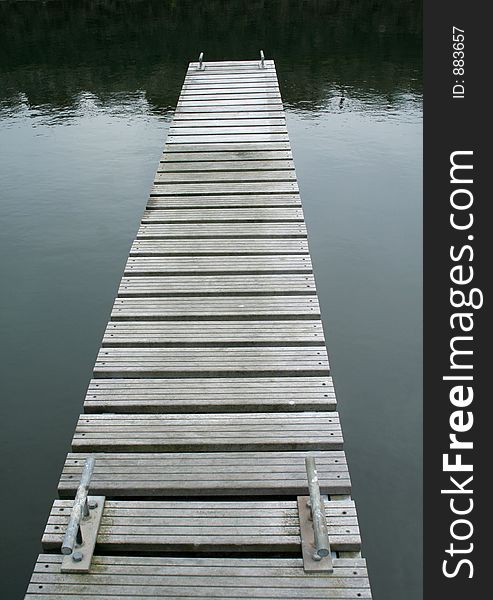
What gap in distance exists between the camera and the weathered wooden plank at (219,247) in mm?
6738

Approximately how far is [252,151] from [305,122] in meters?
4.11

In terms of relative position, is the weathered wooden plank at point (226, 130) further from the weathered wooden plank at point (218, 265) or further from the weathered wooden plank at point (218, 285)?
the weathered wooden plank at point (218, 285)

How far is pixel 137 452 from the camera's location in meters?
4.40

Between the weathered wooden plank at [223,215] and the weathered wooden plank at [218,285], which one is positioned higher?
the weathered wooden plank at [223,215]

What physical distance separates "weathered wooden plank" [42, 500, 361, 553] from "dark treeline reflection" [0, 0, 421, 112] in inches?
436

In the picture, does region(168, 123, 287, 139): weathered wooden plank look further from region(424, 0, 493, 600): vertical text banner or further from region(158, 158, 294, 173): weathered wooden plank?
region(424, 0, 493, 600): vertical text banner

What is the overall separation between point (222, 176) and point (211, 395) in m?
4.37

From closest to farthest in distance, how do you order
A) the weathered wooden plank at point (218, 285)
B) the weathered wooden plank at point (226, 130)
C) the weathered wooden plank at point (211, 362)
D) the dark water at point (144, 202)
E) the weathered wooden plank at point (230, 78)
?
the weathered wooden plank at point (211, 362), the dark water at point (144, 202), the weathered wooden plank at point (218, 285), the weathered wooden plank at point (226, 130), the weathered wooden plank at point (230, 78)

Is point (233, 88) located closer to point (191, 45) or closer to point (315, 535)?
point (191, 45)

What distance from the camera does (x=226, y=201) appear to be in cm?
780

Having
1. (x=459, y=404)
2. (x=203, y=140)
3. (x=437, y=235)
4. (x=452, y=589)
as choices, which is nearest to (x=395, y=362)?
(x=459, y=404)

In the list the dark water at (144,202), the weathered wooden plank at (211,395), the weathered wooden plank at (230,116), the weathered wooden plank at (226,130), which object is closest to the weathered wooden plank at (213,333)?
the weathered wooden plank at (211,395)

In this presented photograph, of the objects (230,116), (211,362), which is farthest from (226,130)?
(211,362)

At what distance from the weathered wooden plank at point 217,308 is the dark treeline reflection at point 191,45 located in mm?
8704
